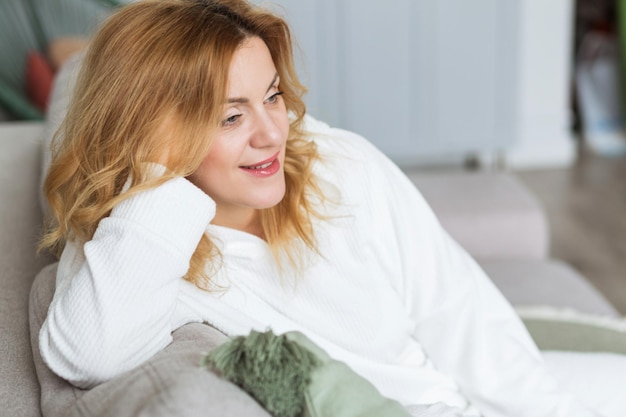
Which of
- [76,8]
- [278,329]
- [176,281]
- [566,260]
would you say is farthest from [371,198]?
[76,8]

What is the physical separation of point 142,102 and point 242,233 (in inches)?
10.2

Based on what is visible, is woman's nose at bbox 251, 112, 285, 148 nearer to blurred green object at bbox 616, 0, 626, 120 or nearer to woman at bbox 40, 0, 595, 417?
woman at bbox 40, 0, 595, 417

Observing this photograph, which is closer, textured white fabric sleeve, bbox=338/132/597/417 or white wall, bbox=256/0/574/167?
textured white fabric sleeve, bbox=338/132/597/417

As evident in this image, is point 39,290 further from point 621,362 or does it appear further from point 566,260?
point 566,260

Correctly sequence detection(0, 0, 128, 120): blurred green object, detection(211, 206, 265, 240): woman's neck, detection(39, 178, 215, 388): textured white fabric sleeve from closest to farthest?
detection(39, 178, 215, 388): textured white fabric sleeve, detection(211, 206, 265, 240): woman's neck, detection(0, 0, 128, 120): blurred green object

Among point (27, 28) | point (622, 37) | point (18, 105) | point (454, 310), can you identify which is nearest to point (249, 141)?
point (454, 310)

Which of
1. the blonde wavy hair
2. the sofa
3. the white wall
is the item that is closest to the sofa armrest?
the sofa

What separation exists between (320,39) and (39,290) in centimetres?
291

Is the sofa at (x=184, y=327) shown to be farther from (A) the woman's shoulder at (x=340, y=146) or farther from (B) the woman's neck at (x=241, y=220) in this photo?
(A) the woman's shoulder at (x=340, y=146)

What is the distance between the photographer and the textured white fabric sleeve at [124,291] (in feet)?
3.16

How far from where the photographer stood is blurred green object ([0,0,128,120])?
10.4 feet

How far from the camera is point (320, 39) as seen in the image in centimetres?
392

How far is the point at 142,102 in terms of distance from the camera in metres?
1.06

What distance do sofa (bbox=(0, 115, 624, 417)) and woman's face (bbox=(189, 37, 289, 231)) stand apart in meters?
0.19
